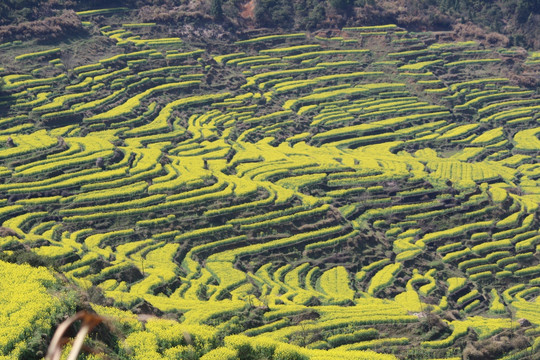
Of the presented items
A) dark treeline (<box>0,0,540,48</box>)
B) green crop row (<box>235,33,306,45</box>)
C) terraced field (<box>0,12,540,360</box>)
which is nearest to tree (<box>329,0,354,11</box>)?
dark treeline (<box>0,0,540,48</box>)

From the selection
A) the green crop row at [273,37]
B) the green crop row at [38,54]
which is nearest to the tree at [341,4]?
the green crop row at [273,37]

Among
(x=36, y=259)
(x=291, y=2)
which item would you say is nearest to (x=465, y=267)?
(x=36, y=259)

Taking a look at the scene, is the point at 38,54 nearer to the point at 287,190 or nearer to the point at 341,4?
the point at 287,190

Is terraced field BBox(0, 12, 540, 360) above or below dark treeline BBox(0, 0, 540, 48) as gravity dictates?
below

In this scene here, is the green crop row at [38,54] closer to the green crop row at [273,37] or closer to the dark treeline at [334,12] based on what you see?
the dark treeline at [334,12]

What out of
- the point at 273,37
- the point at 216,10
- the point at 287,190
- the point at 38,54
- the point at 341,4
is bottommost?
the point at 287,190

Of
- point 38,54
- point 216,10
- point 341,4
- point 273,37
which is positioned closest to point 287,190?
point 38,54

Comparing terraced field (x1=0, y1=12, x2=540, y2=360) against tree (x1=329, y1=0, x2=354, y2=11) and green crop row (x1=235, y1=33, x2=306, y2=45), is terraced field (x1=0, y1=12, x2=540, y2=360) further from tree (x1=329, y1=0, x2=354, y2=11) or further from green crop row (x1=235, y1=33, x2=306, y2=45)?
tree (x1=329, y1=0, x2=354, y2=11)

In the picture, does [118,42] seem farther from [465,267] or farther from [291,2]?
[465,267]
